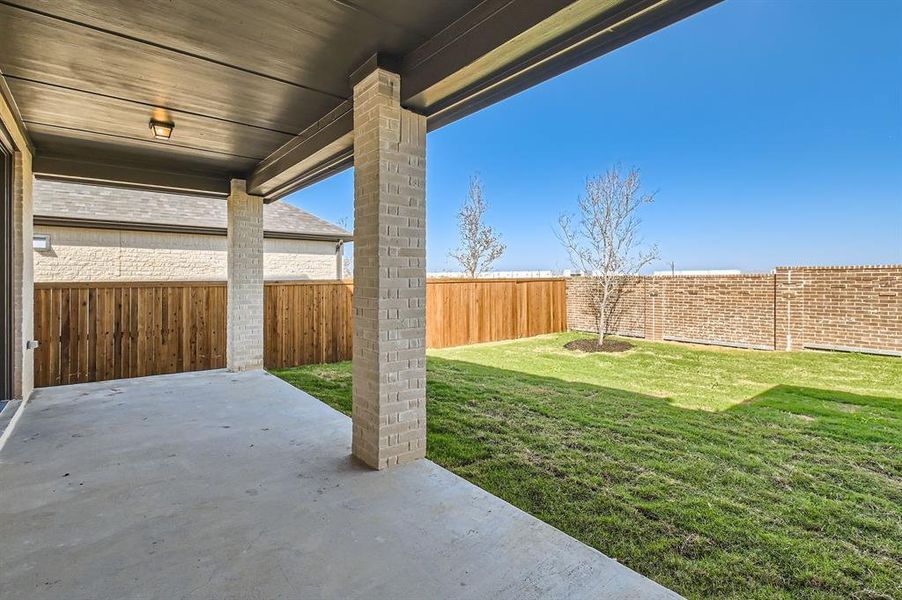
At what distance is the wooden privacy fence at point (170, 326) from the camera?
5.92 metres

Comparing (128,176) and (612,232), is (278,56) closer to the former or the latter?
(128,176)

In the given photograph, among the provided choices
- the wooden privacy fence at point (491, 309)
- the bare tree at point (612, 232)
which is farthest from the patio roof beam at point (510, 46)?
the bare tree at point (612, 232)

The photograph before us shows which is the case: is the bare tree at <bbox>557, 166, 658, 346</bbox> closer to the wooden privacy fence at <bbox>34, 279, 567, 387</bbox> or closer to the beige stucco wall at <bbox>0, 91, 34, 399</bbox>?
the wooden privacy fence at <bbox>34, 279, 567, 387</bbox>

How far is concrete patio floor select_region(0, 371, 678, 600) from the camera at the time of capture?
190 cm

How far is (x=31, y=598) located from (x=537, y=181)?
19544 millimetres

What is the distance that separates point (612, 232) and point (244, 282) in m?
8.16

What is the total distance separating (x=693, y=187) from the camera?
15.0 metres

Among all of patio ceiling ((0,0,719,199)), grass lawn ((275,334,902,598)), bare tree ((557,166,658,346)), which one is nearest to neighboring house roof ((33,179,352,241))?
patio ceiling ((0,0,719,199))

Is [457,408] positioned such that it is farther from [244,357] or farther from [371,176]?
[244,357]

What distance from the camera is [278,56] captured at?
9.99ft

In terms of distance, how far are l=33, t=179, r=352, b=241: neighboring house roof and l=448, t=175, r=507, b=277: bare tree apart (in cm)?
830

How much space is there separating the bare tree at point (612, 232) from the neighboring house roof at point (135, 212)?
7.07m

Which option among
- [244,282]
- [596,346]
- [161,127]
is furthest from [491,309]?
[161,127]

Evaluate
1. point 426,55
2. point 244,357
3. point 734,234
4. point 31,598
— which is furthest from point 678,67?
point 31,598
